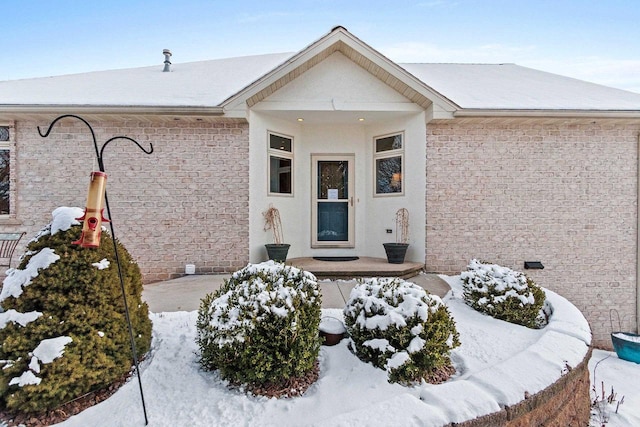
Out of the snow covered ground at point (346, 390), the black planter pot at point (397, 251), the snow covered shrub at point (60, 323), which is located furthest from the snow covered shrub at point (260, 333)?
the black planter pot at point (397, 251)

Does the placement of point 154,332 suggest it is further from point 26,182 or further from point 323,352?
point 26,182

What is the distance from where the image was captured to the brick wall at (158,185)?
6.21m

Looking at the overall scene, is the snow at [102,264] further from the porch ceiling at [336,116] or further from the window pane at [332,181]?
the window pane at [332,181]

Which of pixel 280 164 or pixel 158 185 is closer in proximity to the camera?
pixel 158 185

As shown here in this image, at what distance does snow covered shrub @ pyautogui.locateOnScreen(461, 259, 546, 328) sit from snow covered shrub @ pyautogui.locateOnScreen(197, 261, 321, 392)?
2.41 meters

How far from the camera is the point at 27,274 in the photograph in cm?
229

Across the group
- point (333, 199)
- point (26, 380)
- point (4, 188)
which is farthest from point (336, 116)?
point (4, 188)

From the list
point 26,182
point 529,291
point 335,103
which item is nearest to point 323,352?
point 529,291

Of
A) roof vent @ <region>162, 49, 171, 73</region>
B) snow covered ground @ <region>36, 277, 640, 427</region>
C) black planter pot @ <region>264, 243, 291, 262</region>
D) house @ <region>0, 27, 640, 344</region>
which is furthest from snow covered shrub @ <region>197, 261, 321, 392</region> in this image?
roof vent @ <region>162, 49, 171, 73</region>

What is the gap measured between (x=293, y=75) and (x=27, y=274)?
5.38 m

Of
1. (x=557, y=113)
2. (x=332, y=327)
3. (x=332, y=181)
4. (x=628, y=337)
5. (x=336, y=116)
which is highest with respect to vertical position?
(x=336, y=116)

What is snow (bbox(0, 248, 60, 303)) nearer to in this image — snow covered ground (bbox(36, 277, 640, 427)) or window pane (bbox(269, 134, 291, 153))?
snow covered ground (bbox(36, 277, 640, 427))

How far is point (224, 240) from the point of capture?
6.37 metres

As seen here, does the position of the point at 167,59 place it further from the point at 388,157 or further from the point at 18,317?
the point at 18,317
